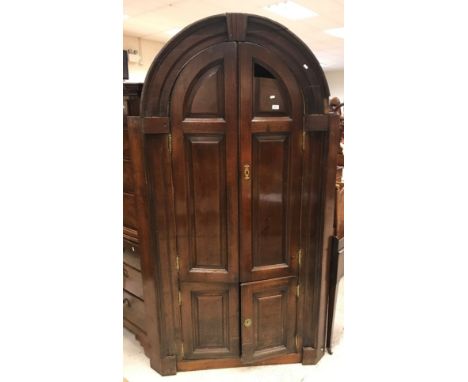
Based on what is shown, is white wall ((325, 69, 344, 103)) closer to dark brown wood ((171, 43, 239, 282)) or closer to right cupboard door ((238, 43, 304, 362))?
right cupboard door ((238, 43, 304, 362))

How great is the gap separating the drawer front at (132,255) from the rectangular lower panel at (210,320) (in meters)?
0.32

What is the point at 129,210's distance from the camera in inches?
70.9

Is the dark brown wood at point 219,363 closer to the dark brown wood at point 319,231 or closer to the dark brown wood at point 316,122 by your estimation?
the dark brown wood at point 319,231

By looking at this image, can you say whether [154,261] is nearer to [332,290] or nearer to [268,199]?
[268,199]

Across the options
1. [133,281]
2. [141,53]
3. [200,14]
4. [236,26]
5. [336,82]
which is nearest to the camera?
[236,26]

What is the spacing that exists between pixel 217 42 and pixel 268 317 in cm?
140

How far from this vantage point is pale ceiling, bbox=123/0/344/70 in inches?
149

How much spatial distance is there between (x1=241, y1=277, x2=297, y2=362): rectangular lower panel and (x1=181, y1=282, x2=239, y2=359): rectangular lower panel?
57mm

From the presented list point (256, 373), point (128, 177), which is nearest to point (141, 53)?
point (128, 177)
